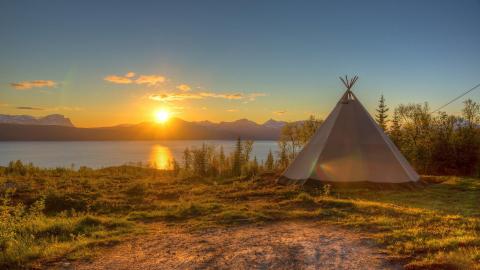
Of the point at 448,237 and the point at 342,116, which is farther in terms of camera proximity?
the point at 342,116

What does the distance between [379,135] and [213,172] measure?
7.45m

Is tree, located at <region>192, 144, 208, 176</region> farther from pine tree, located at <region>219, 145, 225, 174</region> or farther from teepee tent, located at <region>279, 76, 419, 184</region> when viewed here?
teepee tent, located at <region>279, 76, 419, 184</region>

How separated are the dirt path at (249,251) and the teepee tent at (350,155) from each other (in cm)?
525

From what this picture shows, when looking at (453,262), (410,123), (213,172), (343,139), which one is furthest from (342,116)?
(410,123)

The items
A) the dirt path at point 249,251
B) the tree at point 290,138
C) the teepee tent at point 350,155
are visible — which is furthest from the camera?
the tree at point 290,138

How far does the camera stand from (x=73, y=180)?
13156mm

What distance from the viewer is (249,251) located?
4.79 m

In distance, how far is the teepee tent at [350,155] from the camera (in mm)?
11141

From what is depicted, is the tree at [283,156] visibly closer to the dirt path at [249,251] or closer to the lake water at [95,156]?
the lake water at [95,156]

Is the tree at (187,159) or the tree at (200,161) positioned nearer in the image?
the tree at (200,161)

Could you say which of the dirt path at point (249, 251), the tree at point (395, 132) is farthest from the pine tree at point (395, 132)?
the dirt path at point (249, 251)

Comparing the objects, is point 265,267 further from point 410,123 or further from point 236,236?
point 410,123

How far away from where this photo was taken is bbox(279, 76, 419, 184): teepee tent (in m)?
11.1

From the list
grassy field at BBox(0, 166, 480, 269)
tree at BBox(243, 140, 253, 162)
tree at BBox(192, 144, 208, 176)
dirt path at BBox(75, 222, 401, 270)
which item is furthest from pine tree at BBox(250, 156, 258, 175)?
dirt path at BBox(75, 222, 401, 270)
